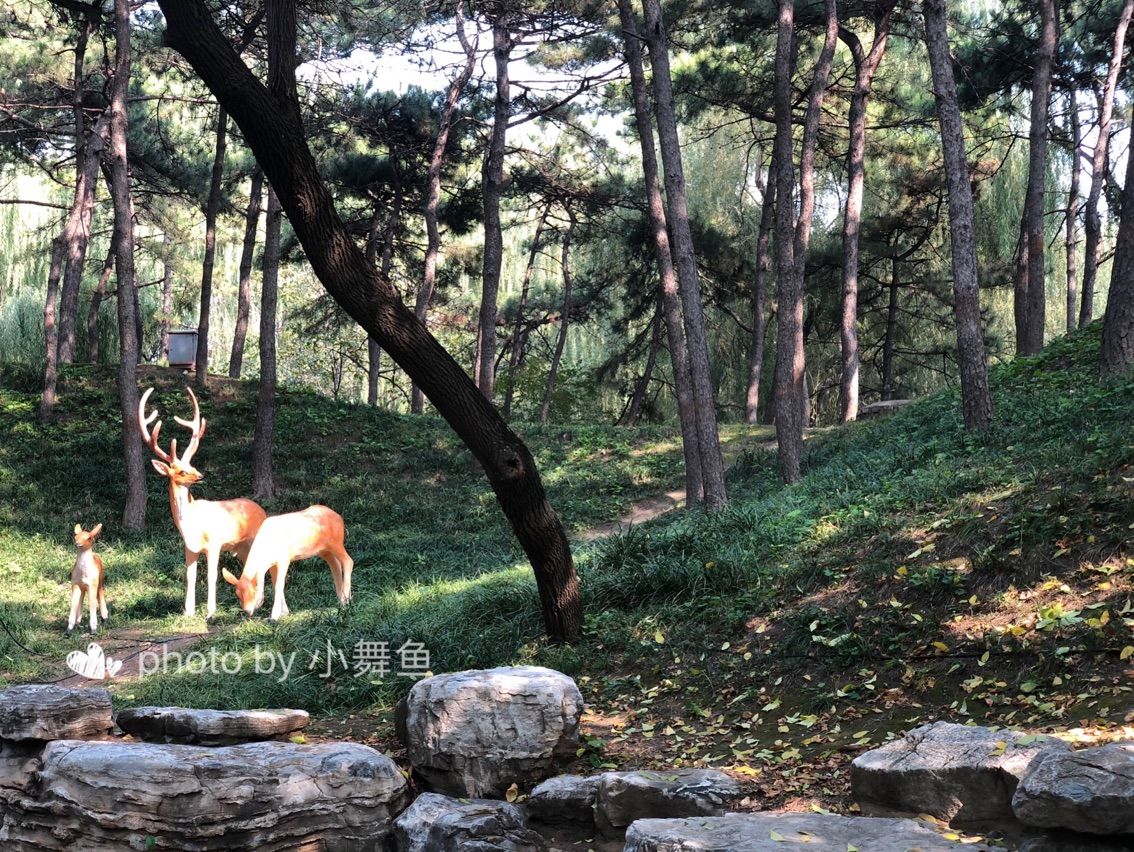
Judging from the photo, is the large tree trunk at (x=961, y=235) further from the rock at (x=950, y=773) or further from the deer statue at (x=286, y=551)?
the rock at (x=950, y=773)

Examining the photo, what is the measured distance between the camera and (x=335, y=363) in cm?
3834

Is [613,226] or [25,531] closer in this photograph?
[25,531]

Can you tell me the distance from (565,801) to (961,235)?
29.9 ft

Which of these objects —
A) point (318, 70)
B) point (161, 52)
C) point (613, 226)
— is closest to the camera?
point (318, 70)

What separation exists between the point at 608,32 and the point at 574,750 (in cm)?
1339

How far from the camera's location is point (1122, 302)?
38.6 ft

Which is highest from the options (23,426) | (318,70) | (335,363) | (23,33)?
(23,33)

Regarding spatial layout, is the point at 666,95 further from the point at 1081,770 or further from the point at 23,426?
the point at 23,426

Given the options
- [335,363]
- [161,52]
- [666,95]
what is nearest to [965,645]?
[666,95]

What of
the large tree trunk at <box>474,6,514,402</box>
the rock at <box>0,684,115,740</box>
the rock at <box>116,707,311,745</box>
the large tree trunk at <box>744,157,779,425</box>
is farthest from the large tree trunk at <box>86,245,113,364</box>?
the rock at <box>116,707,311,745</box>

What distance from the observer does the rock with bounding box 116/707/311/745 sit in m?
6.53

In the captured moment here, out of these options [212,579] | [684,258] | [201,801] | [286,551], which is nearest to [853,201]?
[684,258]

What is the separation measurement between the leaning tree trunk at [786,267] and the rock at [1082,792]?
10.6 m

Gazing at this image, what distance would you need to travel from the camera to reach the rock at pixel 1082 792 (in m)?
4.06
